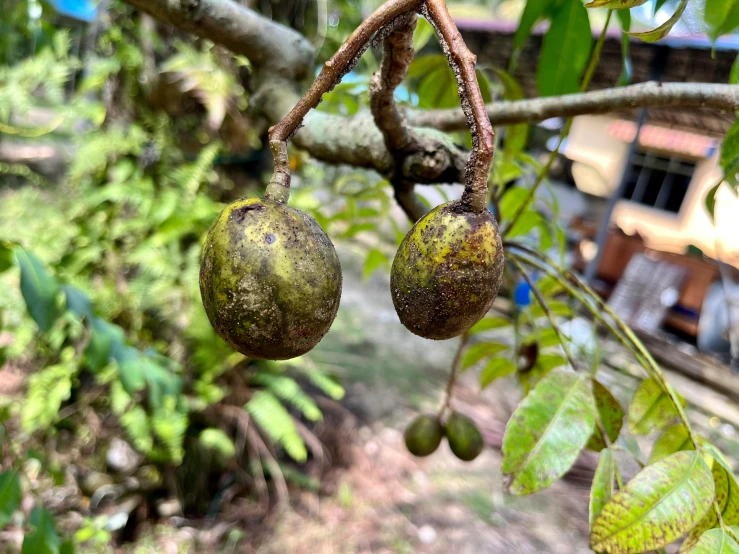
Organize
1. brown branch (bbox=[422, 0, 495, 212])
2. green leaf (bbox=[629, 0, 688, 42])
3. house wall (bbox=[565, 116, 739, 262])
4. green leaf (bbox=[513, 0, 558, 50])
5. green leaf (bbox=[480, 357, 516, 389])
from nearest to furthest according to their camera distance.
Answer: brown branch (bbox=[422, 0, 495, 212]) → green leaf (bbox=[629, 0, 688, 42]) → green leaf (bbox=[513, 0, 558, 50]) → green leaf (bbox=[480, 357, 516, 389]) → house wall (bbox=[565, 116, 739, 262])

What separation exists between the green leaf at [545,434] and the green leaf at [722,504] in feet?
0.63

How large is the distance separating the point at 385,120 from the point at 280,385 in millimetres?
2983

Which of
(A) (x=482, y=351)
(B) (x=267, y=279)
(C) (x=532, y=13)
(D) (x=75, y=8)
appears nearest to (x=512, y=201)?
(A) (x=482, y=351)

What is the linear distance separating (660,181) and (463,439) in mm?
11739

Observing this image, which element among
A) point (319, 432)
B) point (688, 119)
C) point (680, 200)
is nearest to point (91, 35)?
point (319, 432)

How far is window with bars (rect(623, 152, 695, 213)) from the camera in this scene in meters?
11.0

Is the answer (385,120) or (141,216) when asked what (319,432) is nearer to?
(141,216)

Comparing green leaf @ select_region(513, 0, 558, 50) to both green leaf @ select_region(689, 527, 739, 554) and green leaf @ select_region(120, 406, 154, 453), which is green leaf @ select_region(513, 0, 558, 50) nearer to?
green leaf @ select_region(689, 527, 739, 554)

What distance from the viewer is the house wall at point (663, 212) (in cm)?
949

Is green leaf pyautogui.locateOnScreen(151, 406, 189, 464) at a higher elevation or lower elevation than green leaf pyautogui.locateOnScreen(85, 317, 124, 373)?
lower

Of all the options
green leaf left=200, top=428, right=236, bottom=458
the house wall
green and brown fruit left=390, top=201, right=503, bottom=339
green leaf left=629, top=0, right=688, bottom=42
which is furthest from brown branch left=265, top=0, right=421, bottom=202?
the house wall

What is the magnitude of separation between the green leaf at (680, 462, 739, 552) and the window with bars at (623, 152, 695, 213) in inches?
455

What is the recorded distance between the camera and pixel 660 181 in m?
11.2

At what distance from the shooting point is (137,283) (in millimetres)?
3277
